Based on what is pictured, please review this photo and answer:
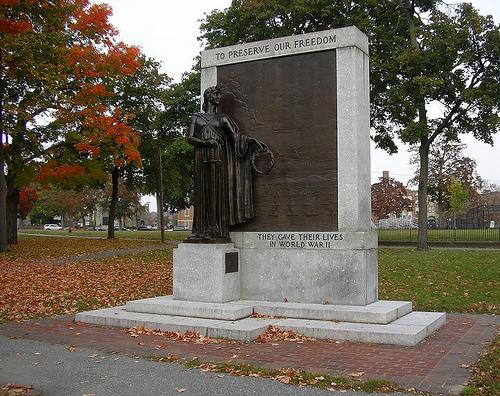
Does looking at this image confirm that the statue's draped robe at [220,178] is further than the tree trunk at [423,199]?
No

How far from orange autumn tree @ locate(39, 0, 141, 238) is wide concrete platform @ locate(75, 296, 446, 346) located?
1716cm

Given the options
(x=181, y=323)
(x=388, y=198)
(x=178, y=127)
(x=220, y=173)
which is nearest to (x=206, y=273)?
(x=181, y=323)

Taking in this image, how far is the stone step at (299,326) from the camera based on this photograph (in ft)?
26.3

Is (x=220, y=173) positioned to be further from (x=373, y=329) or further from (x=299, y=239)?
(x=373, y=329)

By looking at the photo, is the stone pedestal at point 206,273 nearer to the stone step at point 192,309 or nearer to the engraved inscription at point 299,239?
the stone step at point 192,309

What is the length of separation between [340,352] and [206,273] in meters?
3.20

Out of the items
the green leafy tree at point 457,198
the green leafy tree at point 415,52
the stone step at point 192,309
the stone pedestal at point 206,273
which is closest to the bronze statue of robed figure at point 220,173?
the stone pedestal at point 206,273

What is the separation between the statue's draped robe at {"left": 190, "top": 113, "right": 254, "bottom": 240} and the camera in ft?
33.9

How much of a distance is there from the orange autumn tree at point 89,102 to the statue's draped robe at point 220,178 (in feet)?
52.5

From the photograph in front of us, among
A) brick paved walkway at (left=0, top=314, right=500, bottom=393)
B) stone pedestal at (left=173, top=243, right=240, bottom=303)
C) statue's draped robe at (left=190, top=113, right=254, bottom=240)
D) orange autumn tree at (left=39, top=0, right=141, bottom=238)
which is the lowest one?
→ brick paved walkway at (left=0, top=314, right=500, bottom=393)

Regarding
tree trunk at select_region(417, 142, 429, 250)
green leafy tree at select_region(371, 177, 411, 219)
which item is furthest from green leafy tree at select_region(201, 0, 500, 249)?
green leafy tree at select_region(371, 177, 411, 219)

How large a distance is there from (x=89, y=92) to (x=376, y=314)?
20519mm

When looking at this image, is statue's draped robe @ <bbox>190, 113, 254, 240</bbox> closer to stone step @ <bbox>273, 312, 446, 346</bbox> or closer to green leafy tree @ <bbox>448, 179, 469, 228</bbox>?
stone step @ <bbox>273, 312, 446, 346</bbox>

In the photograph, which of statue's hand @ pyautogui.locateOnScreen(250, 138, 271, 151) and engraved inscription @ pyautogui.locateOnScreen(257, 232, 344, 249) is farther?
statue's hand @ pyautogui.locateOnScreen(250, 138, 271, 151)
